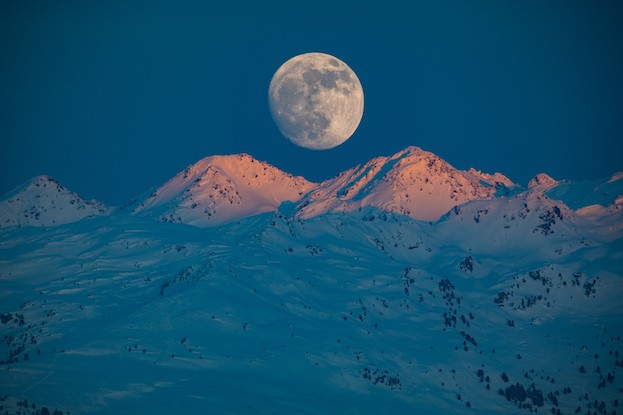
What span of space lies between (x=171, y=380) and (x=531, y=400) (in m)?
102

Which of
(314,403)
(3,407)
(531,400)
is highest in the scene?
(531,400)

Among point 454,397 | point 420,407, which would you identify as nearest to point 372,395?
point 420,407

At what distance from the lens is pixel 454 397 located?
197 metres

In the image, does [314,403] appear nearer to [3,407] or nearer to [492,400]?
[492,400]

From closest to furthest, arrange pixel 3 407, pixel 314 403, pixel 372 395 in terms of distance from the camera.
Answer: pixel 3 407 < pixel 314 403 < pixel 372 395

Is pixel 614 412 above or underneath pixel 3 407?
above

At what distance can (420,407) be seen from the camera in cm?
18700

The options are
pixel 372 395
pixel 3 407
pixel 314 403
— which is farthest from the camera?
pixel 372 395

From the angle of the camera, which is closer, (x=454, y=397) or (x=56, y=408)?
(x=56, y=408)

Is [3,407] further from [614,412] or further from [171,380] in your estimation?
[614,412]

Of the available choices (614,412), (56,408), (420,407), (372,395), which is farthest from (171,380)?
(614,412)

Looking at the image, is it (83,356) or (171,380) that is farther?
(83,356)

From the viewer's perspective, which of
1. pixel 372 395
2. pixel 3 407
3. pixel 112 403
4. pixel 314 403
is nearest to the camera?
pixel 3 407

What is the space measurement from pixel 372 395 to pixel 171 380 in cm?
5415
